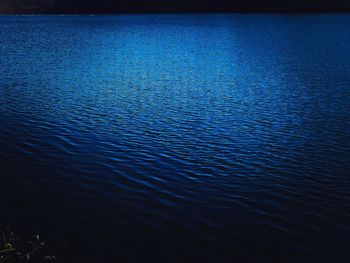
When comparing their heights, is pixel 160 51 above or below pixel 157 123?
above

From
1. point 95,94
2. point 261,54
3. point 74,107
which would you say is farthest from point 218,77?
point 261,54

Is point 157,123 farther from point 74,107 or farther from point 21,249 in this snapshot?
point 21,249

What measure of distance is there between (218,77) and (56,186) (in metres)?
41.9

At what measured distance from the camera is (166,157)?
30.5 meters

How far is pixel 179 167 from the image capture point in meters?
28.7

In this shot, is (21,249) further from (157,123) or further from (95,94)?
(95,94)

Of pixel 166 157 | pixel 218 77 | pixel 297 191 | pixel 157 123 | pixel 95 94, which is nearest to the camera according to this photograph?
pixel 297 191

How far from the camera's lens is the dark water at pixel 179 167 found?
19.8m

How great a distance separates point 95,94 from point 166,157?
24.0 metres

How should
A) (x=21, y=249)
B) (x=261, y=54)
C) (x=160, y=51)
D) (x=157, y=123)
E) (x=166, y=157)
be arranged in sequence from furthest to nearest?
(x=160, y=51)
(x=261, y=54)
(x=157, y=123)
(x=166, y=157)
(x=21, y=249)

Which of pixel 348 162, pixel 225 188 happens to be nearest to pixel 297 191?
pixel 225 188

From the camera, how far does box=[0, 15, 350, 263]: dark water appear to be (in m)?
19.8

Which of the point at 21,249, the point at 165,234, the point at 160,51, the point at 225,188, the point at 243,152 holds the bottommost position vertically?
the point at 21,249

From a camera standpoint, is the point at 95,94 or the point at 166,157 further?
the point at 95,94
